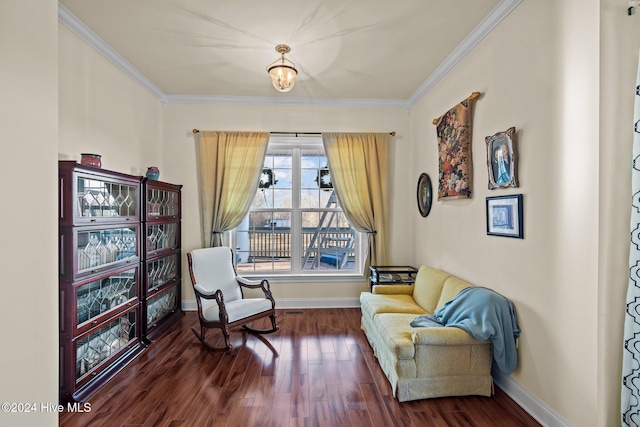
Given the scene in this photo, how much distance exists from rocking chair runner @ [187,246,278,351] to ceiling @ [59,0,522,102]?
2.11m

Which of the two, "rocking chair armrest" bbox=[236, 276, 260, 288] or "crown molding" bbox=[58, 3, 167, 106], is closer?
"crown molding" bbox=[58, 3, 167, 106]

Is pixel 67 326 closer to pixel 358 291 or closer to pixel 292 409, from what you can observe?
pixel 292 409

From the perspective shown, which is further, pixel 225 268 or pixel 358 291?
pixel 358 291

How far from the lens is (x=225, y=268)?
365 centimetres

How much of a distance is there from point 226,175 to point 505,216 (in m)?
3.26

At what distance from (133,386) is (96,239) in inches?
48.0

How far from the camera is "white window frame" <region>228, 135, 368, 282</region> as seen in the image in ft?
14.0

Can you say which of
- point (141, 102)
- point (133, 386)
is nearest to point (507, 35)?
point (141, 102)

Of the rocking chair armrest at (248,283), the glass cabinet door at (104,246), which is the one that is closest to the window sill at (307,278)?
the rocking chair armrest at (248,283)

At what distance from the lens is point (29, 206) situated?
1197mm

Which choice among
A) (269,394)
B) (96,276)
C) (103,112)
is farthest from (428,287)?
(103,112)

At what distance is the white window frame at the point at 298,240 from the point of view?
4266mm

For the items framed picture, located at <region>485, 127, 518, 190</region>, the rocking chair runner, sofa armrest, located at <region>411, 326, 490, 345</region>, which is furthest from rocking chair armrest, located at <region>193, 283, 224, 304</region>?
framed picture, located at <region>485, 127, 518, 190</region>

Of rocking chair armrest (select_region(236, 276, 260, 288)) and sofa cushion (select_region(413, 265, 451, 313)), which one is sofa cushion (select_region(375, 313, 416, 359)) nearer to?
sofa cushion (select_region(413, 265, 451, 313))
